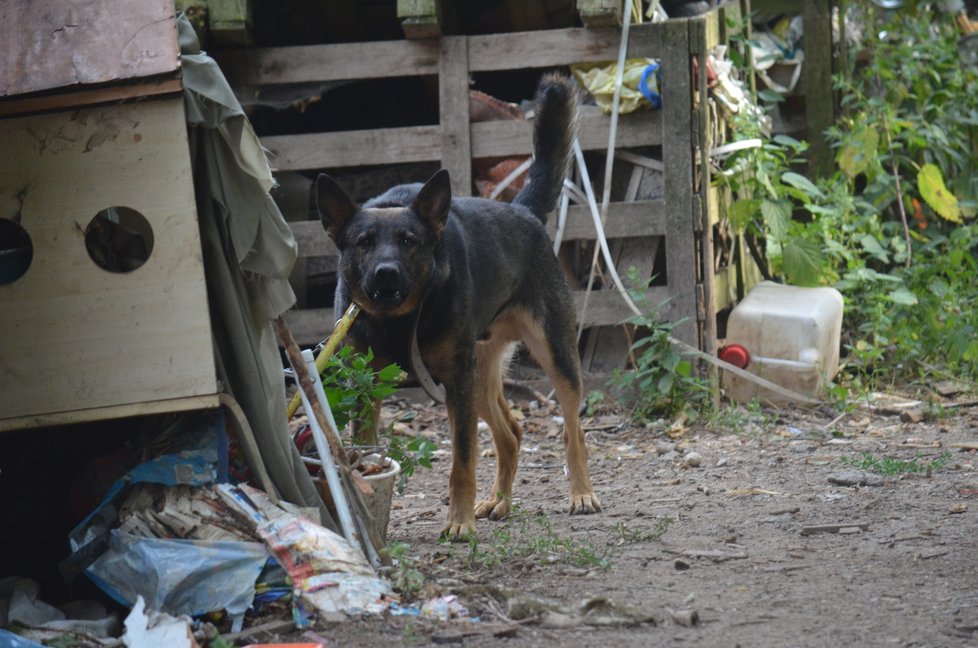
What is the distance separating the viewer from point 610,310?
7.75 m

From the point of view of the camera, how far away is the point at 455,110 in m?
Answer: 7.70

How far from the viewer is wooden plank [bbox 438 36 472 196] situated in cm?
764

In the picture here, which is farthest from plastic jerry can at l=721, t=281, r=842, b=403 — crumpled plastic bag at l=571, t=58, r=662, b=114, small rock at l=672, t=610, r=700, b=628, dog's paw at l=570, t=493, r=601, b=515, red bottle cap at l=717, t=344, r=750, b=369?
small rock at l=672, t=610, r=700, b=628

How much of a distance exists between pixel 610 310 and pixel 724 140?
175cm

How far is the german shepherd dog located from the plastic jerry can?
2.12 meters

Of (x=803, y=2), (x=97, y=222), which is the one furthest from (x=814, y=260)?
(x=97, y=222)

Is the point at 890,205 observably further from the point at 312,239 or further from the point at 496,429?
the point at 496,429

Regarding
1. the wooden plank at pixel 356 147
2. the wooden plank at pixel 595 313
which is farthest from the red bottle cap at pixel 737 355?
the wooden plank at pixel 356 147

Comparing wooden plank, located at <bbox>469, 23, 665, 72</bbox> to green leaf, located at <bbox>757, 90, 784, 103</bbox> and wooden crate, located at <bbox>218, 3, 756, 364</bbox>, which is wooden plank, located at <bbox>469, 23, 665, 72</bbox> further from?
green leaf, located at <bbox>757, 90, 784, 103</bbox>

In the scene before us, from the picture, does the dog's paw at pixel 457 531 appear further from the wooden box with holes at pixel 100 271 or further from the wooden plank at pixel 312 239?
the wooden plank at pixel 312 239

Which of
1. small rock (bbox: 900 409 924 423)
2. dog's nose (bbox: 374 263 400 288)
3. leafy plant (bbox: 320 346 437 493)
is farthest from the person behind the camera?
small rock (bbox: 900 409 924 423)

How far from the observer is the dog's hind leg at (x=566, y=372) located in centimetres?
588

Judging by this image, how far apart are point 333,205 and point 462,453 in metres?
1.21

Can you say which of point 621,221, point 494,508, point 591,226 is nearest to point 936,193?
point 621,221
